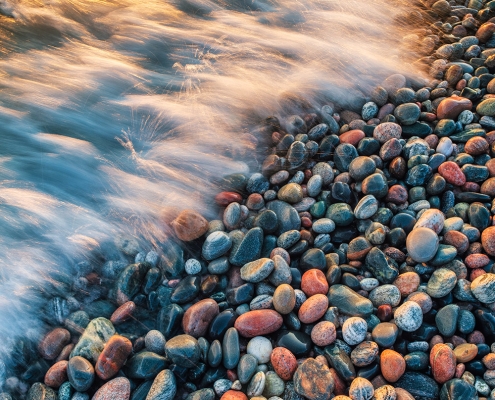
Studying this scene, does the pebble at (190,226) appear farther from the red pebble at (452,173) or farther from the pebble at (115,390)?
the red pebble at (452,173)

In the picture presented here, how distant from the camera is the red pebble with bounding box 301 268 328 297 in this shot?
7.08ft

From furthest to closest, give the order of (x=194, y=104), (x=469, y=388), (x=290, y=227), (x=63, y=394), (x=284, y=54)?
(x=284, y=54)
(x=194, y=104)
(x=290, y=227)
(x=63, y=394)
(x=469, y=388)

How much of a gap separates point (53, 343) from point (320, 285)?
1407mm

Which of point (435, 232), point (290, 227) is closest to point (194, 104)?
point (290, 227)

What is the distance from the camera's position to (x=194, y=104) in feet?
10.8

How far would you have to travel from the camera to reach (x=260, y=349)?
201 cm

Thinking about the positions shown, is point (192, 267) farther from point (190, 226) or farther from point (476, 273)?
point (476, 273)

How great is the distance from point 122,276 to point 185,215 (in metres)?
0.51

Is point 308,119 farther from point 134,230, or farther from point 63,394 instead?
point 63,394

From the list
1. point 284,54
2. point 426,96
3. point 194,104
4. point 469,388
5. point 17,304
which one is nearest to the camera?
point 469,388

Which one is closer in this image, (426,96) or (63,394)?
(63,394)

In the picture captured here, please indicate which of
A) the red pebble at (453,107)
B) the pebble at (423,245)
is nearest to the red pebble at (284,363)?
the pebble at (423,245)

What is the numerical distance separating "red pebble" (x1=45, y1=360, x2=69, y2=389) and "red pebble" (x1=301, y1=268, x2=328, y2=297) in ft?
4.09

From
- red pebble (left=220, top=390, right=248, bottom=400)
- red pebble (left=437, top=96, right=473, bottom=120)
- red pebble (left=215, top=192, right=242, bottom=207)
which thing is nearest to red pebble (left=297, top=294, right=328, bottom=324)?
red pebble (left=220, top=390, right=248, bottom=400)
